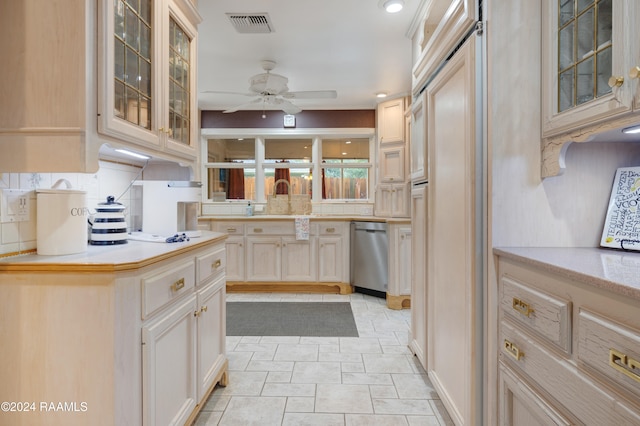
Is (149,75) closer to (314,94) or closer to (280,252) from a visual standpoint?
(314,94)

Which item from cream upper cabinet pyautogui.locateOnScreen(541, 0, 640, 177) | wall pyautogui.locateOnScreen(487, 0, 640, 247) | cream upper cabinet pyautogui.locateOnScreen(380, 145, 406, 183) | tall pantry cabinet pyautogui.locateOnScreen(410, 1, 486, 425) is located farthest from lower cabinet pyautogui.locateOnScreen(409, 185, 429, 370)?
cream upper cabinet pyautogui.locateOnScreen(380, 145, 406, 183)

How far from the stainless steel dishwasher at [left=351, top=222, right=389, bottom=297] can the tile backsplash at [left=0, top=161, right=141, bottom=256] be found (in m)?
2.71

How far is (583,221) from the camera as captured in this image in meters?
1.32

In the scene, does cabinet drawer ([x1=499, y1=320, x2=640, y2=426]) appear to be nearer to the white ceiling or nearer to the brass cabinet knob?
the brass cabinet knob

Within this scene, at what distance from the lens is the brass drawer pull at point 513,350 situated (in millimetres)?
1124

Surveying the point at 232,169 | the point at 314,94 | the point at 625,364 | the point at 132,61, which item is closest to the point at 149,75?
the point at 132,61

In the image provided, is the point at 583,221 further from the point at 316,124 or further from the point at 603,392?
the point at 316,124

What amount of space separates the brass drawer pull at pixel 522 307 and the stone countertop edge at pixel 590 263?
137 mm

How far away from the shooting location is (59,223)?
1251mm

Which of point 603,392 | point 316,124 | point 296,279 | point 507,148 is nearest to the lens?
point 603,392

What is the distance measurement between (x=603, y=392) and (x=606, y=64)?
0.93m

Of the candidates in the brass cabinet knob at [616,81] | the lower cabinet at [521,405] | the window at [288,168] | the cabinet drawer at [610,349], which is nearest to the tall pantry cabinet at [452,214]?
the lower cabinet at [521,405]

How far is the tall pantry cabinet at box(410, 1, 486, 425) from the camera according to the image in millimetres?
1373

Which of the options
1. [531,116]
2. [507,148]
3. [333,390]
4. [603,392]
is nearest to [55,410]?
[333,390]
